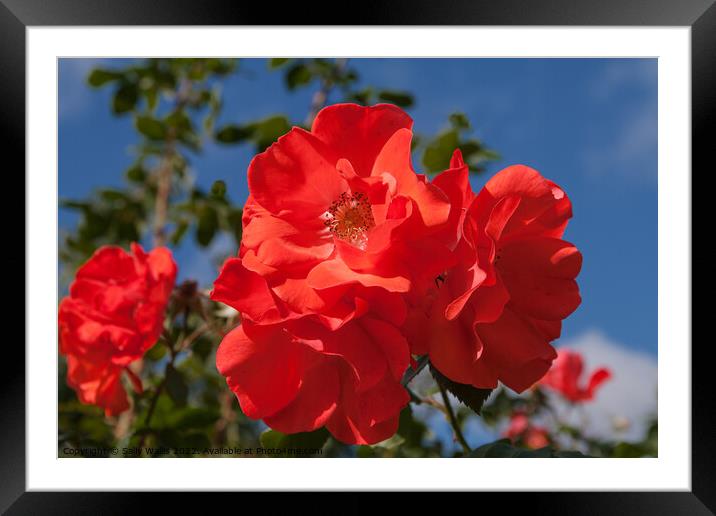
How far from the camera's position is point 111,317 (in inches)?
59.1

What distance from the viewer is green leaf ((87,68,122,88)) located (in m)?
2.36

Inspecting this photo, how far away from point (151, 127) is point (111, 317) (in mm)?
985

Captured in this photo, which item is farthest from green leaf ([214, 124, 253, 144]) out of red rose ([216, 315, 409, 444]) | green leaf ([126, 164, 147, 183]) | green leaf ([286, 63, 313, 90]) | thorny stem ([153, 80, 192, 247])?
red rose ([216, 315, 409, 444])

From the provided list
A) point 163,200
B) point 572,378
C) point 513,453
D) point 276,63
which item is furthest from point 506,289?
point 572,378

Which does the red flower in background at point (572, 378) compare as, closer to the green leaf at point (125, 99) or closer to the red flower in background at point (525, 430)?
the red flower in background at point (525, 430)

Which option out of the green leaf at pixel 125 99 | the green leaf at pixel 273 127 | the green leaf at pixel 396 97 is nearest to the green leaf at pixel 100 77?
the green leaf at pixel 125 99

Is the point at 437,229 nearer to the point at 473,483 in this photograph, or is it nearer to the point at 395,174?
the point at 395,174

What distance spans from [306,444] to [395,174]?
0.63 metres

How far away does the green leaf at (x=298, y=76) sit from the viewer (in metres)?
2.17

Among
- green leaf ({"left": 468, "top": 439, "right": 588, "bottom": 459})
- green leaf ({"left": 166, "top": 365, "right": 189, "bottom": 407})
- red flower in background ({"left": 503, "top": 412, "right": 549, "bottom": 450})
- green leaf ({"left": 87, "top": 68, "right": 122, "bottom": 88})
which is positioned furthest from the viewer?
red flower in background ({"left": 503, "top": 412, "right": 549, "bottom": 450})

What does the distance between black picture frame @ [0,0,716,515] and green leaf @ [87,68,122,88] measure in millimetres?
986

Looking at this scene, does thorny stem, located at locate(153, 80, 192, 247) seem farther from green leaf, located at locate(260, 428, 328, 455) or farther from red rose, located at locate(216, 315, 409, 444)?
red rose, located at locate(216, 315, 409, 444)

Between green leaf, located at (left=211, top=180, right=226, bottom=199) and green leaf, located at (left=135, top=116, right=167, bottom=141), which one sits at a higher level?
green leaf, located at (left=135, top=116, right=167, bottom=141)

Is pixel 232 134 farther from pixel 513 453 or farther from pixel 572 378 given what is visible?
pixel 572 378
